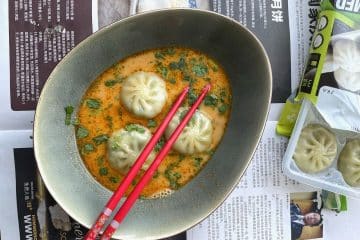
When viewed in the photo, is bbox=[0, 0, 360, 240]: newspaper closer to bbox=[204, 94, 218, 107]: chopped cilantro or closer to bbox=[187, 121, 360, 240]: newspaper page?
bbox=[187, 121, 360, 240]: newspaper page

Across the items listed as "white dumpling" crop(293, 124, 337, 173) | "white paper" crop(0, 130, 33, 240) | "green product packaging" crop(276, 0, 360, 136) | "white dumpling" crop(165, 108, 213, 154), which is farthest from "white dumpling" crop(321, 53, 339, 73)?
"white paper" crop(0, 130, 33, 240)

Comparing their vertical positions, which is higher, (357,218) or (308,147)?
(308,147)

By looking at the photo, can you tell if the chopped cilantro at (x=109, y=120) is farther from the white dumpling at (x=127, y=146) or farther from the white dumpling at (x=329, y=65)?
the white dumpling at (x=329, y=65)

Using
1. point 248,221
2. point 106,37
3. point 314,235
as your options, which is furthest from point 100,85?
point 314,235

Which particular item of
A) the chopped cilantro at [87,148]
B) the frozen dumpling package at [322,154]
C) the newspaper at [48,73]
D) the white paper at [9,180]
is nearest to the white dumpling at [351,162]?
the frozen dumpling package at [322,154]

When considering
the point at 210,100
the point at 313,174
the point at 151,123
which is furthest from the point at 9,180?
the point at 313,174

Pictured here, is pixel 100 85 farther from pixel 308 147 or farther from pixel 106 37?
pixel 308 147

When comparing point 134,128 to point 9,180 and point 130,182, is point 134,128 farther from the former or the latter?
point 9,180
